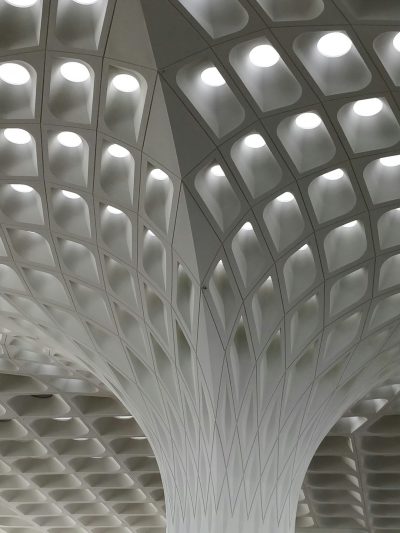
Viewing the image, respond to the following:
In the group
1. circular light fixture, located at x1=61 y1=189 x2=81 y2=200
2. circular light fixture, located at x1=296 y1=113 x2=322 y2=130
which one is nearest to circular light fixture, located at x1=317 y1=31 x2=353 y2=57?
circular light fixture, located at x1=296 y1=113 x2=322 y2=130

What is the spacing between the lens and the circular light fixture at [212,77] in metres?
15.3

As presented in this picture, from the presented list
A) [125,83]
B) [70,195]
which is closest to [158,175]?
[125,83]

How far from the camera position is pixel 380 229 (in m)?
19.5

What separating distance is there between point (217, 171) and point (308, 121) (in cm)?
224

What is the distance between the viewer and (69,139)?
17.7 metres

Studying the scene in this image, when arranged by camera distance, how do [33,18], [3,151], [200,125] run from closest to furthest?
[33,18] < [200,125] < [3,151]

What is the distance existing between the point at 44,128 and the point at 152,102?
109 inches

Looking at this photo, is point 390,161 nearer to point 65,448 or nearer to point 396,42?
point 396,42

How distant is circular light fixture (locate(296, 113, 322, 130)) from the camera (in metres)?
16.4

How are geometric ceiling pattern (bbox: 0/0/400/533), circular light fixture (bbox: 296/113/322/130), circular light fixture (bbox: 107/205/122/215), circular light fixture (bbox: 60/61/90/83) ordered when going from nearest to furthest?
geometric ceiling pattern (bbox: 0/0/400/533) → circular light fixture (bbox: 60/61/90/83) → circular light fixture (bbox: 296/113/322/130) → circular light fixture (bbox: 107/205/122/215)

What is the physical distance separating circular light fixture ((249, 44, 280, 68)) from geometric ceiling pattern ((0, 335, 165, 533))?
58.6 ft

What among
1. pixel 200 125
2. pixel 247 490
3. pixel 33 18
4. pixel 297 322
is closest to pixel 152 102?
pixel 200 125

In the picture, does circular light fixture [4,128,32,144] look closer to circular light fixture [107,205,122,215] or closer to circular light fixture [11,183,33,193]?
circular light fixture [11,183,33,193]

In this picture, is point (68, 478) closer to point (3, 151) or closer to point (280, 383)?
point (280, 383)
